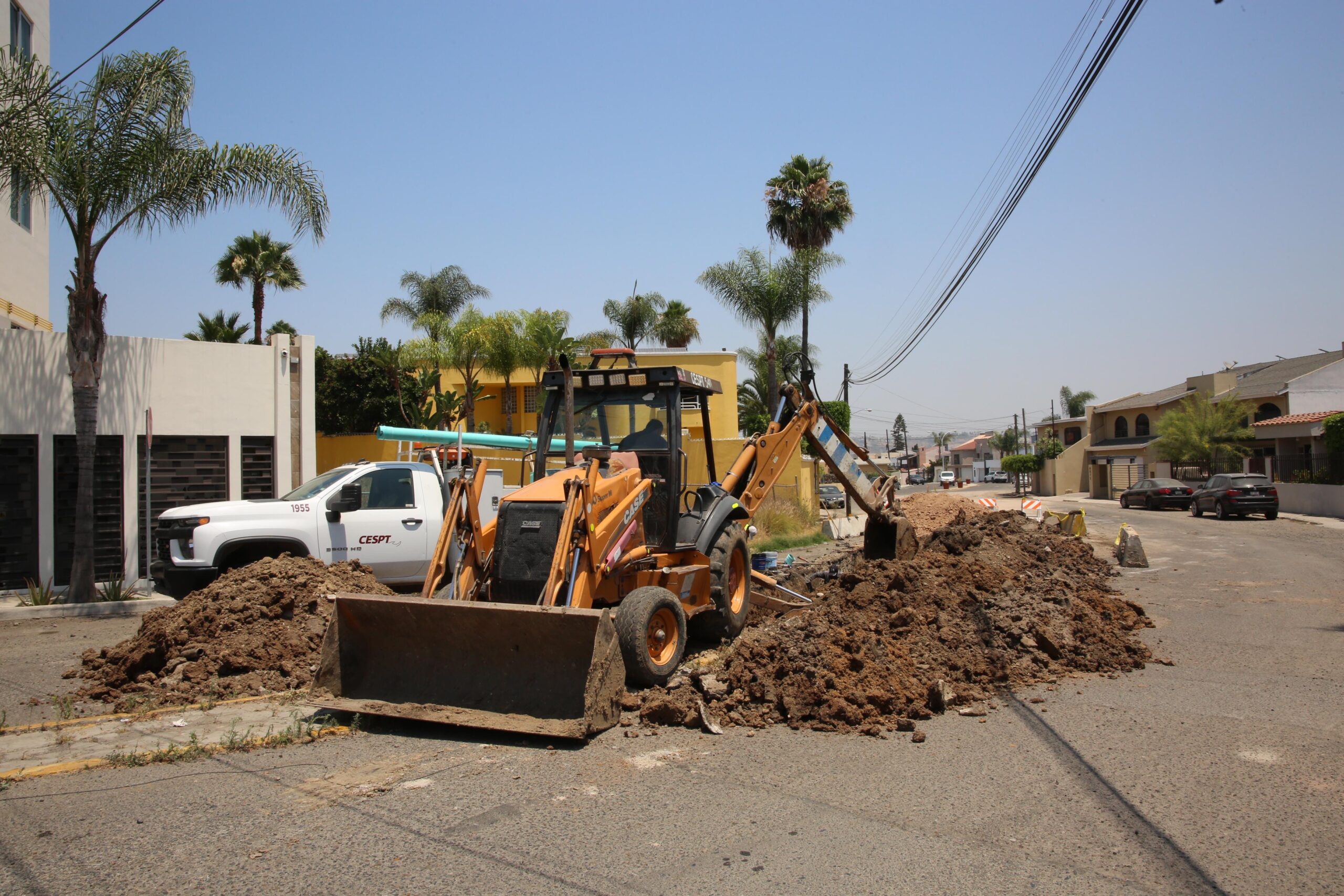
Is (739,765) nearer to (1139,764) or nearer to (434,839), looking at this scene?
(434,839)

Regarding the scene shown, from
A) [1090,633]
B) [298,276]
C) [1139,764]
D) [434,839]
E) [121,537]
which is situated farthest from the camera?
[298,276]

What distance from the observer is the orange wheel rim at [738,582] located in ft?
31.0

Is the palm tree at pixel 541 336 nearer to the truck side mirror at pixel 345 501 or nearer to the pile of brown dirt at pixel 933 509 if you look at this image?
the pile of brown dirt at pixel 933 509

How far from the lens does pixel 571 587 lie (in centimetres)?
688

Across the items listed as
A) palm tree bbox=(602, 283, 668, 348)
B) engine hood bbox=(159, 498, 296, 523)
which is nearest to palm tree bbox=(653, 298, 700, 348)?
palm tree bbox=(602, 283, 668, 348)

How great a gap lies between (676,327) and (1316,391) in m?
30.7

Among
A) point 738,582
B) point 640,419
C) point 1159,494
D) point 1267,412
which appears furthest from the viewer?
point 1267,412

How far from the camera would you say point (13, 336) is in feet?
47.1

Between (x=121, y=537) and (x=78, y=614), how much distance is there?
247 cm

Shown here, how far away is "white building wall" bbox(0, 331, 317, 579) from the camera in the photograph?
47.2 feet

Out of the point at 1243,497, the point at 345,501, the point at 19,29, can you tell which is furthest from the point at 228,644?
the point at 1243,497

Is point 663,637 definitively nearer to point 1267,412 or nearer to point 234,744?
point 234,744

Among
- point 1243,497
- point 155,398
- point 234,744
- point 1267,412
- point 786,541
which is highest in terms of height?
point 1267,412

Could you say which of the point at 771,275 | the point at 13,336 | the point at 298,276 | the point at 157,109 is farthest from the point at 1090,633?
the point at 298,276
